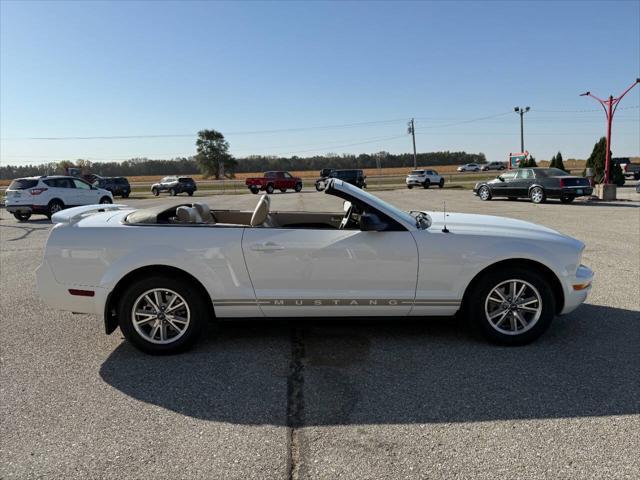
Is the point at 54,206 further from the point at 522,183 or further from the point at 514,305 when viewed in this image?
the point at 522,183

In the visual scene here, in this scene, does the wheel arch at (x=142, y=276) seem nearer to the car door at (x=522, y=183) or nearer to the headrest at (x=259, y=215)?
the headrest at (x=259, y=215)

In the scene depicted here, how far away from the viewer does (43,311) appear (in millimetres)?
5148

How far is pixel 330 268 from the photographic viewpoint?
12.2 feet

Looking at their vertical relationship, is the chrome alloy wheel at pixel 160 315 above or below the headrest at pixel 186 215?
below

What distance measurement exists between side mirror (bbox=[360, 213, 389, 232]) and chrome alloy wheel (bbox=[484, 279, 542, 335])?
111 centimetres

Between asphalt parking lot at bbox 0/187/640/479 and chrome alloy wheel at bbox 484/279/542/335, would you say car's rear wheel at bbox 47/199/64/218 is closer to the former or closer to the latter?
asphalt parking lot at bbox 0/187/640/479

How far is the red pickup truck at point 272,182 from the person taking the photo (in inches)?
1478

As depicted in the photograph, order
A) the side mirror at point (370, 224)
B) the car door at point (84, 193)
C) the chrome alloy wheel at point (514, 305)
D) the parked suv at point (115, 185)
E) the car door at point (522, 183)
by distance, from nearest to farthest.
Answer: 1. the side mirror at point (370, 224)
2. the chrome alloy wheel at point (514, 305)
3. the car door at point (84, 193)
4. the car door at point (522, 183)
5. the parked suv at point (115, 185)

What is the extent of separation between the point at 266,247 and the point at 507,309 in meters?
2.17

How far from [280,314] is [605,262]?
19.8 feet

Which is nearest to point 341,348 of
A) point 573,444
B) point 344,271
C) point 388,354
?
point 388,354

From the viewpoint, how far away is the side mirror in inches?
146

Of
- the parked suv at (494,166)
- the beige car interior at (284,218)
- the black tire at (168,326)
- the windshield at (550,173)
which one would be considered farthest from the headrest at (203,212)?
the parked suv at (494,166)

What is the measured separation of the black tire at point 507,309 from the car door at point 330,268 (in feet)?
1.85
